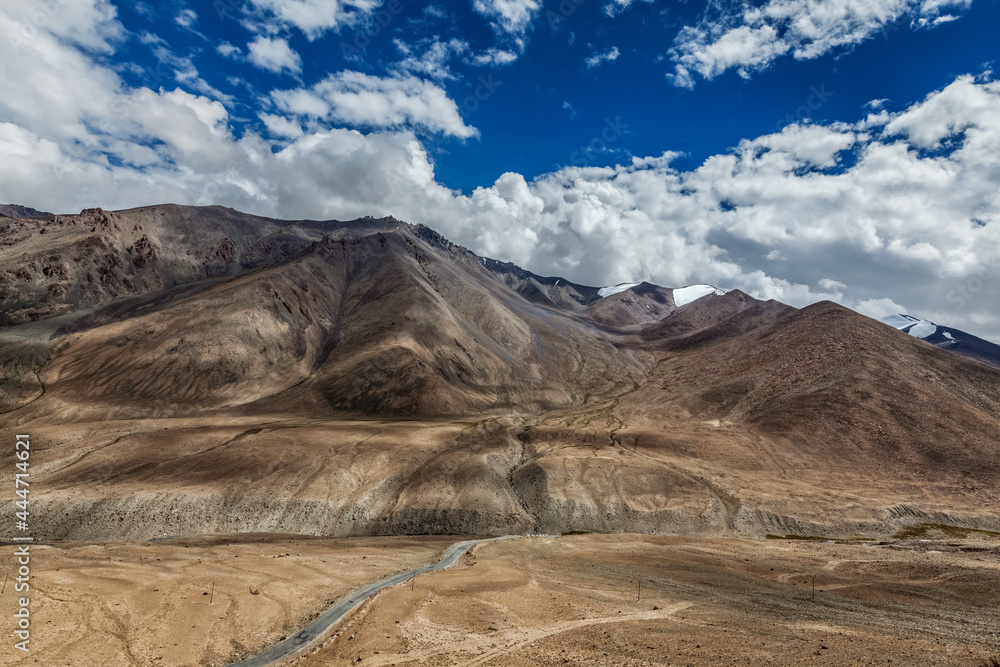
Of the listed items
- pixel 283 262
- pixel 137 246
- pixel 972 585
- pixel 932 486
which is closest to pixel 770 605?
pixel 972 585

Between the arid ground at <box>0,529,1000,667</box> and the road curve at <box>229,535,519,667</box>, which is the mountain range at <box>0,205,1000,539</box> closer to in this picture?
the arid ground at <box>0,529,1000,667</box>

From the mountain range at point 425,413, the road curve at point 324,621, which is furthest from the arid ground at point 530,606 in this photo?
the mountain range at point 425,413

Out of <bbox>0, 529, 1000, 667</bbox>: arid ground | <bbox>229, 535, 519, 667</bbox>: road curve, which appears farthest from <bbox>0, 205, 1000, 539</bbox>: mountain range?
<bbox>229, 535, 519, 667</bbox>: road curve

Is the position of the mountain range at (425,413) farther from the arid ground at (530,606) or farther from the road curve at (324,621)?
the road curve at (324,621)

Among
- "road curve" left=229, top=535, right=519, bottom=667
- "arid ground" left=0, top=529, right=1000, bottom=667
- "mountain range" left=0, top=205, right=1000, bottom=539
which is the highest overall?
"mountain range" left=0, top=205, right=1000, bottom=539

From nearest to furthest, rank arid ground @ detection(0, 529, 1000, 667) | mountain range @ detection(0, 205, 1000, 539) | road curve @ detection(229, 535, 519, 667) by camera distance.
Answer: arid ground @ detection(0, 529, 1000, 667), road curve @ detection(229, 535, 519, 667), mountain range @ detection(0, 205, 1000, 539)
